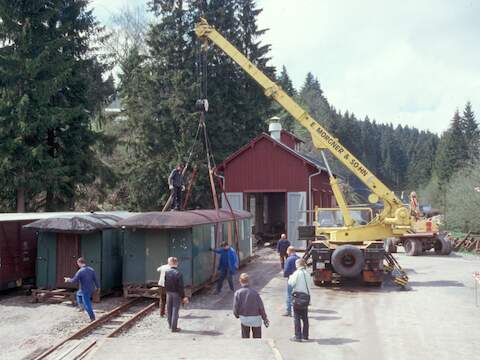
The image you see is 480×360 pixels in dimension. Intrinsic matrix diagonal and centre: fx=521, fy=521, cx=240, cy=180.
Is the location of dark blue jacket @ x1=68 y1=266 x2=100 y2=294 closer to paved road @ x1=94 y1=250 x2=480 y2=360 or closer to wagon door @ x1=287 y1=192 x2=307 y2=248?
paved road @ x1=94 y1=250 x2=480 y2=360

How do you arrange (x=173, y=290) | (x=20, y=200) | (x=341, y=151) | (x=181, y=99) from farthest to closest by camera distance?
(x=181, y=99) → (x=20, y=200) → (x=341, y=151) → (x=173, y=290)

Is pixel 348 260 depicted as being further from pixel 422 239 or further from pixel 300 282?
pixel 422 239

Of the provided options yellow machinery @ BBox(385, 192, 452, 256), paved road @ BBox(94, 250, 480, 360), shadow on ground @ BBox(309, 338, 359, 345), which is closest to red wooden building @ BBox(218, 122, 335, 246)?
yellow machinery @ BBox(385, 192, 452, 256)

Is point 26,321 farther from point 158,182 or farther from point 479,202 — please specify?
point 479,202

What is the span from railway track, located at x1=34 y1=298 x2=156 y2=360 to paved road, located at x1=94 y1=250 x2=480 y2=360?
1.34ft

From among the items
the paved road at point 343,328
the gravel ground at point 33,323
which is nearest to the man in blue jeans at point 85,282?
the gravel ground at point 33,323

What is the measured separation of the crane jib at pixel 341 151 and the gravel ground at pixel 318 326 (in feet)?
13.8

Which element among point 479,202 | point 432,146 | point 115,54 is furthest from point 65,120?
point 432,146

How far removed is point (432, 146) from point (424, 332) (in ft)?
329

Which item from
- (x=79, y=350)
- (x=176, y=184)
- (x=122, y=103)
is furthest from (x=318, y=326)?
(x=122, y=103)

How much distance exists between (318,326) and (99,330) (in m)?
5.21

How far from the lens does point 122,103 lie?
38.1 metres

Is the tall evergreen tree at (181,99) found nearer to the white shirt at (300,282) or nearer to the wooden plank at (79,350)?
the white shirt at (300,282)

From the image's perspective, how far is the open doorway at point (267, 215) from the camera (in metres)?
34.1
